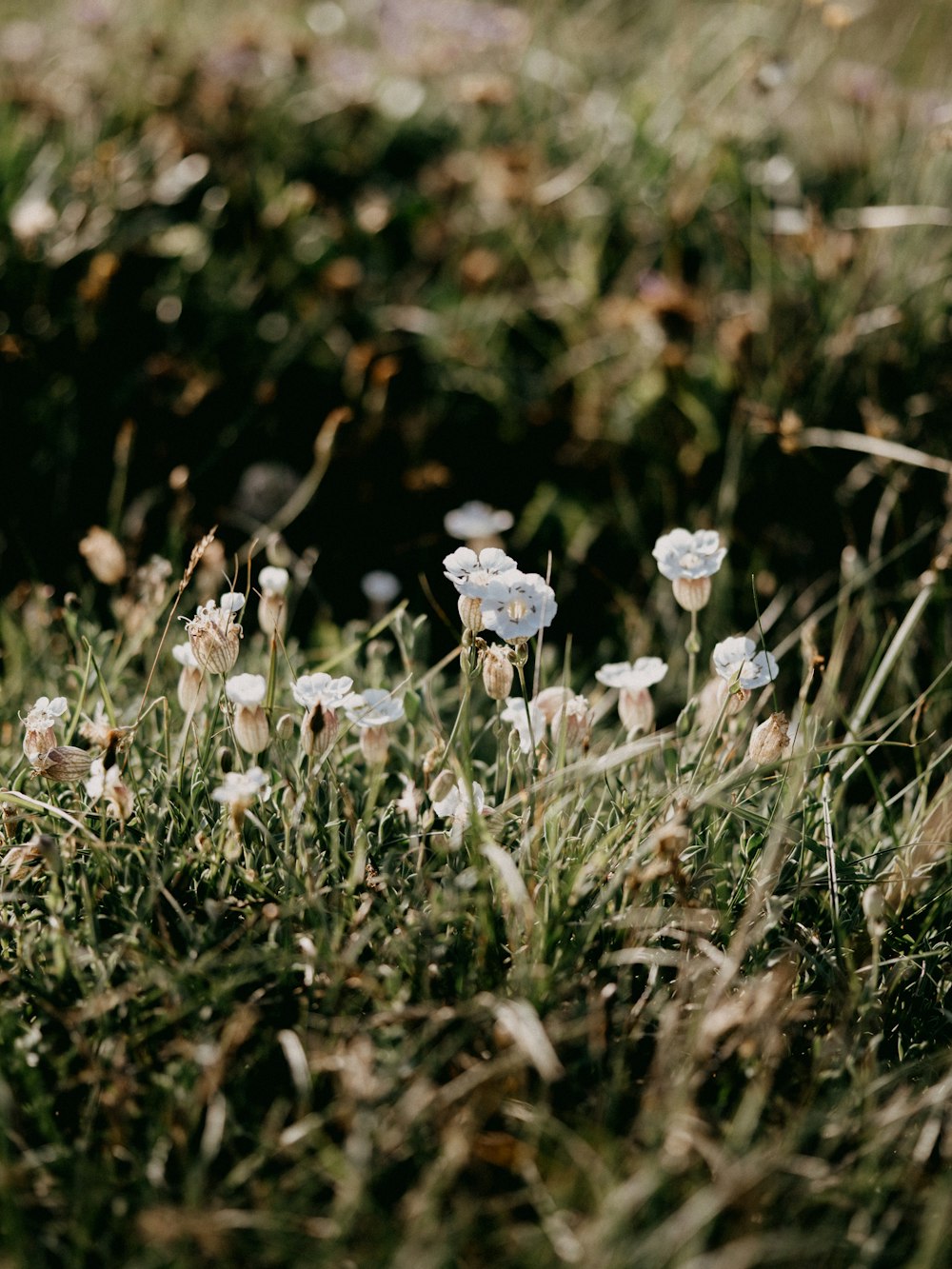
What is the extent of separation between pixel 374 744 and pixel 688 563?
49 centimetres

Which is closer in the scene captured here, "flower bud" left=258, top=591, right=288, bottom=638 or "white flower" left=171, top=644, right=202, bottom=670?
"white flower" left=171, top=644, right=202, bottom=670

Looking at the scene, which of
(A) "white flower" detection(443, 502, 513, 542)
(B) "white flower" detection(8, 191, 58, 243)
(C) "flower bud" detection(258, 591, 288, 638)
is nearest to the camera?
(C) "flower bud" detection(258, 591, 288, 638)

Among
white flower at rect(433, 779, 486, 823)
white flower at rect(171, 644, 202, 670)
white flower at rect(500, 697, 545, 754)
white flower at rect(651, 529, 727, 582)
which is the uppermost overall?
white flower at rect(171, 644, 202, 670)

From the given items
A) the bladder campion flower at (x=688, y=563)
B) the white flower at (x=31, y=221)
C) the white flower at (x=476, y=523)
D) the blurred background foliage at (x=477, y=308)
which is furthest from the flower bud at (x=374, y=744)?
the white flower at (x=31, y=221)

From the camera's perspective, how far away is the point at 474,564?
1.41 meters

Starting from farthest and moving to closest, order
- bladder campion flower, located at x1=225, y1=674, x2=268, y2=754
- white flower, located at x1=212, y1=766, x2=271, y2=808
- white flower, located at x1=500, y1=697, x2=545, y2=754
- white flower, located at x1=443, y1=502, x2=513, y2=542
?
1. white flower, located at x1=443, y1=502, x2=513, y2=542
2. white flower, located at x1=500, y1=697, x2=545, y2=754
3. bladder campion flower, located at x1=225, y1=674, x2=268, y2=754
4. white flower, located at x1=212, y1=766, x2=271, y2=808

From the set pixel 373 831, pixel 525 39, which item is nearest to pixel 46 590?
pixel 373 831

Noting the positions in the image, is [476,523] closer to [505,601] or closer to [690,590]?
[690,590]

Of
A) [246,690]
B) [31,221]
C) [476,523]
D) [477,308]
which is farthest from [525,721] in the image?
[31,221]

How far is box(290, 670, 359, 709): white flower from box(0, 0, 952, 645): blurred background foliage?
36.8 inches

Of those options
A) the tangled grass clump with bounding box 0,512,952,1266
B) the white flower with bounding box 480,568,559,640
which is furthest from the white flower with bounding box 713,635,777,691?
the white flower with bounding box 480,568,559,640

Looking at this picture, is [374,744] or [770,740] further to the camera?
[374,744]

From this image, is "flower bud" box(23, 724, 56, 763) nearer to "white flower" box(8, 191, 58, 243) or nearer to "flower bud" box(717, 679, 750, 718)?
"flower bud" box(717, 679, 750, 718)

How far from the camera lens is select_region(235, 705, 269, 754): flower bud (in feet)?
4.42
